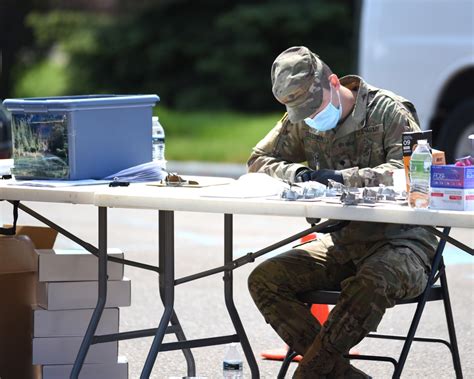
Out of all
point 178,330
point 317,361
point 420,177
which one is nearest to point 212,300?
point 178,330

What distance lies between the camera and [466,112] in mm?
12297

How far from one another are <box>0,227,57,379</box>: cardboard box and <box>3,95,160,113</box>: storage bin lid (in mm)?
572

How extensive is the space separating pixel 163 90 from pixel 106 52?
5.18ft

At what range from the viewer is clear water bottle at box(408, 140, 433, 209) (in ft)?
15.2

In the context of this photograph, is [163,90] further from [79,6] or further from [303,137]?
[303,137]

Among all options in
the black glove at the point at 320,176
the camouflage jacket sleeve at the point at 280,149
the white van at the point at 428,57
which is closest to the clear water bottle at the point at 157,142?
the camouflage jacket sleeve at the point at 280,149

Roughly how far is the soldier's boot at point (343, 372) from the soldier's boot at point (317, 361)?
5cm

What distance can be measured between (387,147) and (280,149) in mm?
537

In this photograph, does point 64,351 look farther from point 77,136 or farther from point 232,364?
point 77,136

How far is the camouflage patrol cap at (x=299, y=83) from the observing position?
5156 mm

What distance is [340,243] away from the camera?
539 centimetres

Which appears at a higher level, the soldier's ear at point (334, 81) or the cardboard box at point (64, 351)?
the soldier's ear at point (334, 81)

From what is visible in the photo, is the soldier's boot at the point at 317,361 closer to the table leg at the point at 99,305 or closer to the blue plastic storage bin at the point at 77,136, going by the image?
the table leg at the point at 99,305

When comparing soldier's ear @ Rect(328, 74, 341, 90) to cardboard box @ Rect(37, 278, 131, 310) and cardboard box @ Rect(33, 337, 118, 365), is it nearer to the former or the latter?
cardboard box @ Rect(37, 278, 131, 310)
